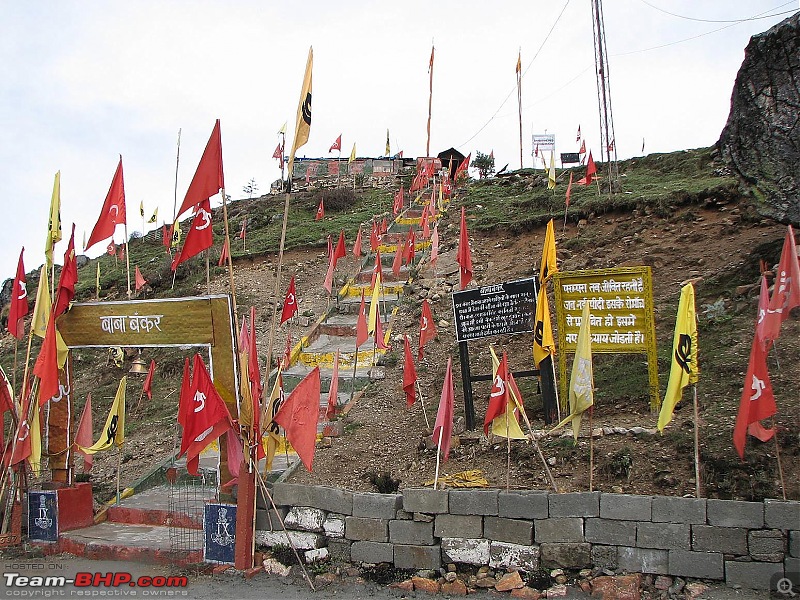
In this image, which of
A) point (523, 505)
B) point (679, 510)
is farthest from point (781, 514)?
point (523, 505)

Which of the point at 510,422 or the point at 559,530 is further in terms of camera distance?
the point at 510,422

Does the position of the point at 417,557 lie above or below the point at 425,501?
below

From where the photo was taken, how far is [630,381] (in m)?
12.0

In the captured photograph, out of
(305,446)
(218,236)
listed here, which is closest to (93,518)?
(305,446)

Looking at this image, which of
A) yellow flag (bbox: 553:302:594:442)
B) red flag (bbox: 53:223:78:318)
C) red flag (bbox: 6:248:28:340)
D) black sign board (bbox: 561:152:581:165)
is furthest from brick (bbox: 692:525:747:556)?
black sign board (bbox: 561:152:581:165)

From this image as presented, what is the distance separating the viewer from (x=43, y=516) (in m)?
10.6

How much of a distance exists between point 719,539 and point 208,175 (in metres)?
7.04

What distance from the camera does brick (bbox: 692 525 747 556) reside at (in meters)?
7.52

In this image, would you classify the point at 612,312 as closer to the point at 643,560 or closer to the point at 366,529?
the point at 643,560

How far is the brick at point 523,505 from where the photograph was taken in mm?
8211

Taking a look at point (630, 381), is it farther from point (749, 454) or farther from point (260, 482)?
point (260, 482)

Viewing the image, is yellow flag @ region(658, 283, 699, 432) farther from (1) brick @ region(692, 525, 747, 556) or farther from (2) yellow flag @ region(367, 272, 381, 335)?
(2) yellow flag @ region(367, 272, 381, 335)

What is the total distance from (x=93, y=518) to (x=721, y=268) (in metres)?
12.1

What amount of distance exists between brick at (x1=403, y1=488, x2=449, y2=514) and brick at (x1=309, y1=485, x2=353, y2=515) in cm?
72
